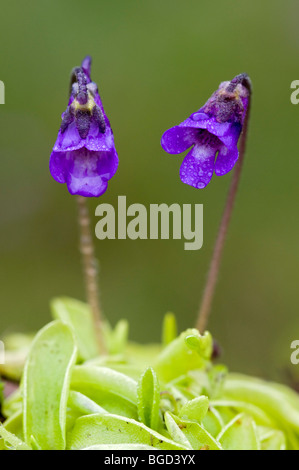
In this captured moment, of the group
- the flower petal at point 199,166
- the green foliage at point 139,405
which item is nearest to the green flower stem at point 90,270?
the green foliage at point 139,405

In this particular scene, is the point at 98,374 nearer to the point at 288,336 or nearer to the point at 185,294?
the point at 288,336

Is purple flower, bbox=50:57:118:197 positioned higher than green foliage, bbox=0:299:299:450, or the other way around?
purple flower, bbox=50:57:118:197

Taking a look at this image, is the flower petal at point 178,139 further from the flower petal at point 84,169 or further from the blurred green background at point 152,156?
the blurred green background at point 152,156

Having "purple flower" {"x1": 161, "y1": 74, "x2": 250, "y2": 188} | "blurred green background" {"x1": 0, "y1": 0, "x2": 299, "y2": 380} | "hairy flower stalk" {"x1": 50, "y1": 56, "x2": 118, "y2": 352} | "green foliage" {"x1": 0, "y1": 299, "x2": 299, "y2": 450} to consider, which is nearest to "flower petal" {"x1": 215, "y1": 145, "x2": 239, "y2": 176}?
"purple flower" {"x1": 161, "y1": 74, "x2": 250, "y2": 188}

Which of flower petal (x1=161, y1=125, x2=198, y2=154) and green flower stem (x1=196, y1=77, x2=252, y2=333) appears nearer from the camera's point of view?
flower petal (x1=161, y1=125, x2=198, y2=154)

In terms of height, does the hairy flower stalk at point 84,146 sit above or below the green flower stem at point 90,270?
above

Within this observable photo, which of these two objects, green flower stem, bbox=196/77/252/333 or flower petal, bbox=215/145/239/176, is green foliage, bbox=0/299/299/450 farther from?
flower petal, bbox=215/145/239/176

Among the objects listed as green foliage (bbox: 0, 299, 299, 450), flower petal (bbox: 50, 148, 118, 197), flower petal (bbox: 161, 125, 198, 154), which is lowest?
green foliage (bbox: 0, 299, 299, 450)
